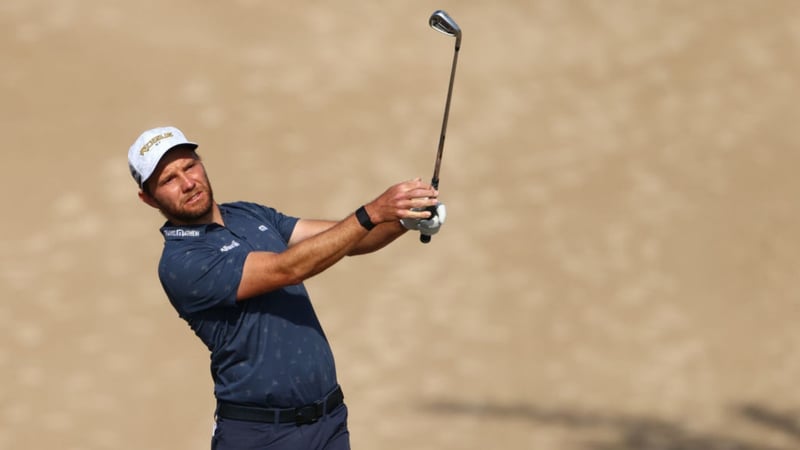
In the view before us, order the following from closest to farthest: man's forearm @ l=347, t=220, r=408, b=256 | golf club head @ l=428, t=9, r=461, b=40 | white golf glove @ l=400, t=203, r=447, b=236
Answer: white golf glove @ l=400, t=203, r=447, b=236 < golf club head @ l=428, t=9, r=461, b=40 < man's forearm @ l=347, t=220, r=408, b=256

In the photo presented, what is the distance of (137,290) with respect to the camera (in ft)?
41.7

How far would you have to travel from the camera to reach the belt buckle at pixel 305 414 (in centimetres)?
543

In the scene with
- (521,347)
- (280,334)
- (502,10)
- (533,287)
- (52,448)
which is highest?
(502,10)

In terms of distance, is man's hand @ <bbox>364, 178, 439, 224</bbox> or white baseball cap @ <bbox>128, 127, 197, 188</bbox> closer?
man's hand @ <bbox>364, 178, 439, 224</bbox>

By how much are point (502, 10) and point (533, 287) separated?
571cm

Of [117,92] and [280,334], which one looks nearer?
[280,334]

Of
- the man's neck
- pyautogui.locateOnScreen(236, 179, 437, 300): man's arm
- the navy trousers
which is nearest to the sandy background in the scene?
the navy trousers

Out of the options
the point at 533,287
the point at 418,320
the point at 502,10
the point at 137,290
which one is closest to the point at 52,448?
the point at 137,290

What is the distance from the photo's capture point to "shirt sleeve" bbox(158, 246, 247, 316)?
16.9 feet

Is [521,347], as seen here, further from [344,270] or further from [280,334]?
[280,334]

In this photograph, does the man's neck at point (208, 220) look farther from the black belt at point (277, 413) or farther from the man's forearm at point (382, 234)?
the black belt at point (277, 413)

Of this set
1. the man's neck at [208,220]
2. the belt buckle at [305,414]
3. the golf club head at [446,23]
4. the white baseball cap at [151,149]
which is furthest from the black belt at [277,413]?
the golf club head at [446,23]

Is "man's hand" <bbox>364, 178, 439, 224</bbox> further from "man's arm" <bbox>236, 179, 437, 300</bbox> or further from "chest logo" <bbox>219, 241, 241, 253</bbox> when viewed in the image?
"chest logo" <bbox>219, 241, 241, 253</bbox>

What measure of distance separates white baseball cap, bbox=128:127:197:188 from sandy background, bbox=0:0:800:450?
5.78 m
